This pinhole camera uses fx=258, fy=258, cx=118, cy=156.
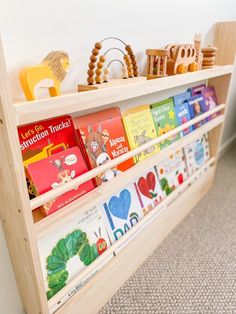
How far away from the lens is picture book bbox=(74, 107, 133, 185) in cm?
86

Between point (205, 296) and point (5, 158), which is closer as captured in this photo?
point (5, 158)

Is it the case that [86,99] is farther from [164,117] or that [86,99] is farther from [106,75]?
[164,117]

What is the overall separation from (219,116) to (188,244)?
2.37 feet

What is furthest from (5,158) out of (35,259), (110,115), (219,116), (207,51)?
(219,116)

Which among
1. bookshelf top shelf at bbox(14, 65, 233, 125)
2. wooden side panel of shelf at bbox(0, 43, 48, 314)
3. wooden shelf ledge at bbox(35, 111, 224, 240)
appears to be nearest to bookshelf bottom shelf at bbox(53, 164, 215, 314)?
→ wooden side panel of shelf at bbox(0, 43, 48, 314)

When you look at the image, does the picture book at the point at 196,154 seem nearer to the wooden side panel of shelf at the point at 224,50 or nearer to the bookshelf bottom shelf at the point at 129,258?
the bookshelf bottom shelf at the point at 129,258

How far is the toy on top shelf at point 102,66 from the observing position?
0.76m

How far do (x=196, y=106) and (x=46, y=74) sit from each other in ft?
3.07

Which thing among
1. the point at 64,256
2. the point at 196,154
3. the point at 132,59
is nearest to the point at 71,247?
the point at 64,256

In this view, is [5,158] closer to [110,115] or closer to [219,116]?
[110,115]

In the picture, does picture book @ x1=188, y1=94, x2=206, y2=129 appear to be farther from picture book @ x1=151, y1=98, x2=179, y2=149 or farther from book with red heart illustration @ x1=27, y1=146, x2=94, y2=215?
book with red heart illustration @ x1=27, y1=146, x2=94, y2=215

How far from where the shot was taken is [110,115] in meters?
0.97

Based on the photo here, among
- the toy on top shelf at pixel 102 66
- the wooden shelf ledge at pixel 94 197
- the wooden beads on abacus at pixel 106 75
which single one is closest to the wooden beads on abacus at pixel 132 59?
the toy on top shelf at pixel 102 66

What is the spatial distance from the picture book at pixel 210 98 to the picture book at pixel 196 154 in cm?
16
